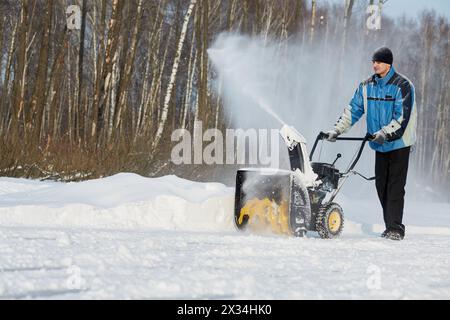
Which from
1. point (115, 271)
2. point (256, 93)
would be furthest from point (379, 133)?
point (256, 93)

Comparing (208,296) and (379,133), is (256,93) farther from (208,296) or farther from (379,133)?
(208,296)

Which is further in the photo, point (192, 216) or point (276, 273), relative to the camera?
point (192, 216)

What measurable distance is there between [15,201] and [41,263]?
10.5 feet

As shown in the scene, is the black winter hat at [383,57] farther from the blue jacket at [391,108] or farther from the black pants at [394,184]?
the black pants at [394,184]

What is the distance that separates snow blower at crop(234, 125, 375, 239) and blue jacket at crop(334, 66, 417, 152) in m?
0.27

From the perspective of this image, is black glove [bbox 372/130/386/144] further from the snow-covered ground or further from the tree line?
the tree line

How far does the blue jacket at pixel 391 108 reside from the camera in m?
6.35

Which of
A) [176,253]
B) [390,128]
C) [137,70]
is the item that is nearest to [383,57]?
[390,128]

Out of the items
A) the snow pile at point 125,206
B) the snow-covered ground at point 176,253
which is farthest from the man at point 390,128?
the snow pile at point 125,206

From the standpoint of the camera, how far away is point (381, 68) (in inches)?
256

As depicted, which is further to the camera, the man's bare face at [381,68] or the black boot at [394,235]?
the man's bare face at [381,68]

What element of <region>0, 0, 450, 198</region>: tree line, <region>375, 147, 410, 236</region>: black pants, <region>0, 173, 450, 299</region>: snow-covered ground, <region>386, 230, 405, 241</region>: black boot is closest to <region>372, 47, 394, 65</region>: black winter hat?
<region>375, 147, 410, 236</region>: black pants

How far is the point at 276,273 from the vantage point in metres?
3.68

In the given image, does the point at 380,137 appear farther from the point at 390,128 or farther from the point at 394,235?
the point at 394,235
